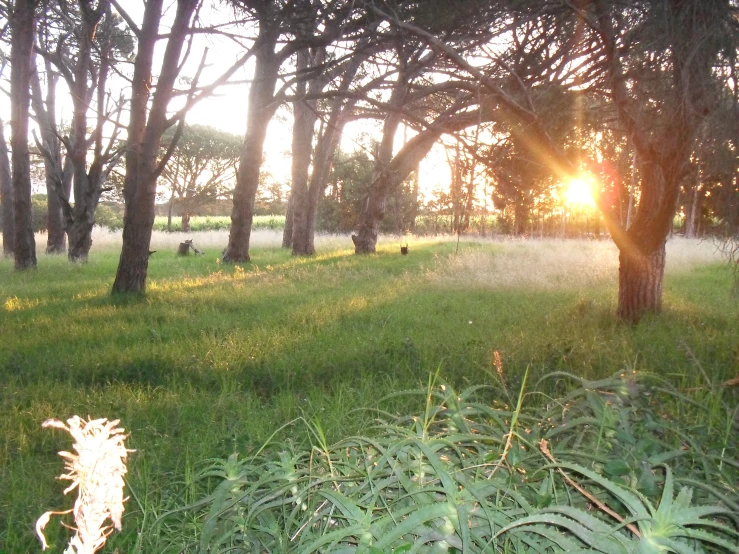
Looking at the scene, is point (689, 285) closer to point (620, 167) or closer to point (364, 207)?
point (620, 167)

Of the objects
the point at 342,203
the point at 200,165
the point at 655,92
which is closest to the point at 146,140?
the point at 655,92

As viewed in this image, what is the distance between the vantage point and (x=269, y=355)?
5379 mm

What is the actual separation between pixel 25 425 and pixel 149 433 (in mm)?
936

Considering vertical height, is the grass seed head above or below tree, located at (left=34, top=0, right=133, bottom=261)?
below

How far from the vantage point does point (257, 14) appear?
22.7 feet

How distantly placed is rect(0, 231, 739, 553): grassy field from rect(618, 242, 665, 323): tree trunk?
28 centimetres

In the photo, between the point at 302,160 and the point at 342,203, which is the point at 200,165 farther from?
the point at 302,160

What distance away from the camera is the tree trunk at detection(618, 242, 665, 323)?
276 inches

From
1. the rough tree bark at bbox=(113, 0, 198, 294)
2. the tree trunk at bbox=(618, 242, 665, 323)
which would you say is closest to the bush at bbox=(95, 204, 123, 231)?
the rough tree bark at bbox=(113, 0, 198, 294)

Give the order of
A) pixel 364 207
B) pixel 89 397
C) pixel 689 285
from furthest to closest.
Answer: pixel 364 207 → pixel 689 285 → pixel 89 397

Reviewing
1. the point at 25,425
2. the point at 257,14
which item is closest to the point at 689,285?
the point at 257,14

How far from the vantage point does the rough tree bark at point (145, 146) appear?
344 inches

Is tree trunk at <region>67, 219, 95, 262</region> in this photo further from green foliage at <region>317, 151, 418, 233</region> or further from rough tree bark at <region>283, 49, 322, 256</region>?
green foliage at <region>317, 151, 418, 233</region>

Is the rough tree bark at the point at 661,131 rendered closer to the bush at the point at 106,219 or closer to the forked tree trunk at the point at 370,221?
the forked tree trunk at the point at 370,221
